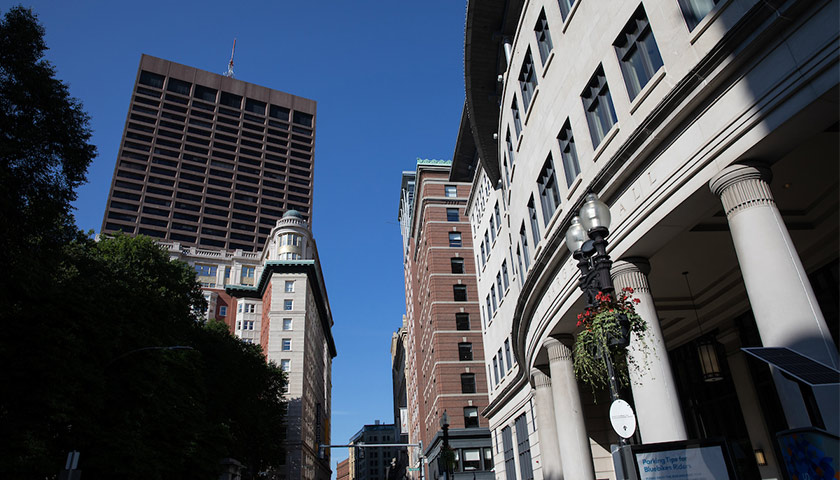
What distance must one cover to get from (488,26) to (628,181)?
53.0 feet

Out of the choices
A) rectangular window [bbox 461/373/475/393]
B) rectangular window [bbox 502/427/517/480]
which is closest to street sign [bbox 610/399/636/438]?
rectangular window [bbox 502/427/517/480]

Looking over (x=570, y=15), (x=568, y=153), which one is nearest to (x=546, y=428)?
(x=568, y=153)

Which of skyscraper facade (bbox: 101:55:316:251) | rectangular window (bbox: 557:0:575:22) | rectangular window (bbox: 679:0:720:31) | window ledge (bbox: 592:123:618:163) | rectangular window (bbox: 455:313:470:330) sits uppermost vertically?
skyscraper facade (bbox: 101:55:316:251)

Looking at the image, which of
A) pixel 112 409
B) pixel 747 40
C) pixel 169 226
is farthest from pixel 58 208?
pixel 169 226

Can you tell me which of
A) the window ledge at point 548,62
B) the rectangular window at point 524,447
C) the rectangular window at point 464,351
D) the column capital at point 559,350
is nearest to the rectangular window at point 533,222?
the column capital at point 559,350

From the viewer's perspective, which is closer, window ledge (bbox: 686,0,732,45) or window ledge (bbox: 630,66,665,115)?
window ledge (bbox: 686,0,732,45)

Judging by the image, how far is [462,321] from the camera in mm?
57344

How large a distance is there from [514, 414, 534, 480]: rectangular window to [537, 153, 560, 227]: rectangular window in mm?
13214

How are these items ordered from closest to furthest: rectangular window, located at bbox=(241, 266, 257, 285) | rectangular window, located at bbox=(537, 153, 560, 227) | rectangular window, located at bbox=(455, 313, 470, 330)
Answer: rectangular window, located at bbox=(537, 153, 560, 227) < rectangular window, located at bbox=(455, 313, 470, 330) < rectangular window, located at bbox=(241, 266, 257, 285)

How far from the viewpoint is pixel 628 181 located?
13.7 m

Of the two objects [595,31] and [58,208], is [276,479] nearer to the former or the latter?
[58,208]

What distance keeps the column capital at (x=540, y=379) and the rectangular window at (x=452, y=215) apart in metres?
40.8

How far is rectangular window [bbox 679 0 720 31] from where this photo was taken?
1154 centimetres

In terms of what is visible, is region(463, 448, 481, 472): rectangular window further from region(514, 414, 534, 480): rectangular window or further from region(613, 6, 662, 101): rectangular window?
region(613, 6, 662, 101): rectangular window
